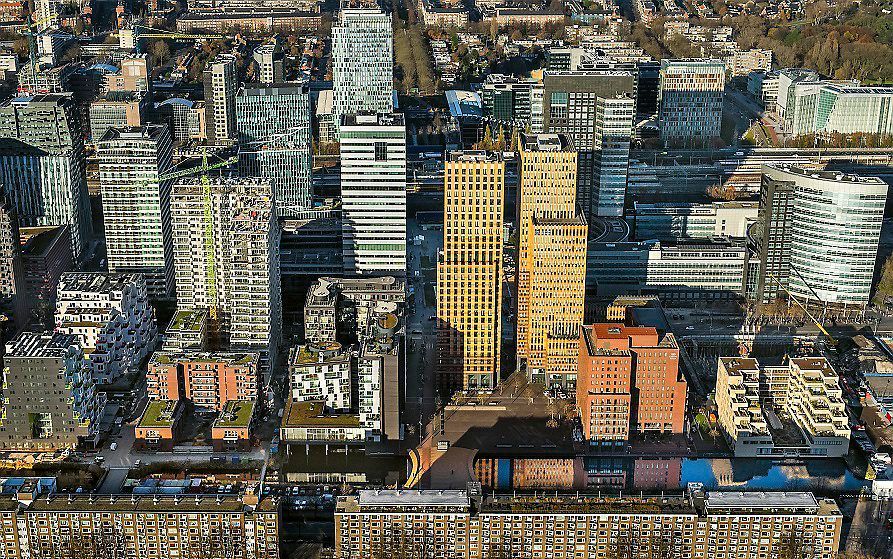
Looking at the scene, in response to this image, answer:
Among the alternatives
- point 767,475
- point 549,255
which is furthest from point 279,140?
point 767,475

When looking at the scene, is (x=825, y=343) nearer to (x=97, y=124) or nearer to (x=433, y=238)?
(x=433, y=238)

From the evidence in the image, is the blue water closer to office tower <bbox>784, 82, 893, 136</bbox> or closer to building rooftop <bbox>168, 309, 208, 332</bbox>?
building rooftop <bbox>168, 309, 208, 332</bbox>

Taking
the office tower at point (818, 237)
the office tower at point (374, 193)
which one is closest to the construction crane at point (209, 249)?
the office tower at point (374, 193)

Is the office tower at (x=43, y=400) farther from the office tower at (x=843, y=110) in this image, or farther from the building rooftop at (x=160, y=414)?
the office tower at (x=843, y=110)

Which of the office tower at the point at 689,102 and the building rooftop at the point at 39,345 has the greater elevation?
the office tower at the point at 689,102

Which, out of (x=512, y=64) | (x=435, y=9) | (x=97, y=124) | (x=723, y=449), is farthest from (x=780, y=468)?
(x=435, y=9)

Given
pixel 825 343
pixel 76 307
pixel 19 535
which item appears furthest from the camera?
pixel 825 343

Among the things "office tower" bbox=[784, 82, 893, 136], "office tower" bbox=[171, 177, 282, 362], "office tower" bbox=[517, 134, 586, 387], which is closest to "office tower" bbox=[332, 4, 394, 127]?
"office tower" bbox=[171, 177, 282, 362]

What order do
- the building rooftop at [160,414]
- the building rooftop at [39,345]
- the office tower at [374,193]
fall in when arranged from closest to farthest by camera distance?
the building rooftop at [39,345], the building rooftop at [160,414], the office tower at [374,193]
